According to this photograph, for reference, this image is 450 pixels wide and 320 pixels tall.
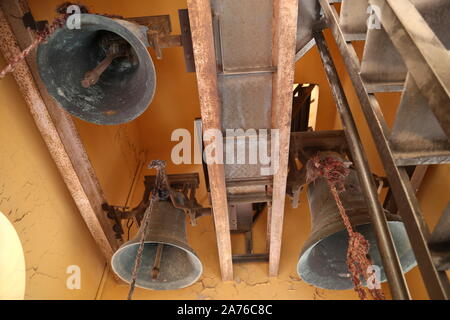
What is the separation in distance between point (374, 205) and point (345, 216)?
16 centimetres

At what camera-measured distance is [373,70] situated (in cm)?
136

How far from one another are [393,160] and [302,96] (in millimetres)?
3749

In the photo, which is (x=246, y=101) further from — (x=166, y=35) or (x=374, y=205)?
(x=374, y=205)

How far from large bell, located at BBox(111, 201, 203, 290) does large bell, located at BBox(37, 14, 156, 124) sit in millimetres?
808

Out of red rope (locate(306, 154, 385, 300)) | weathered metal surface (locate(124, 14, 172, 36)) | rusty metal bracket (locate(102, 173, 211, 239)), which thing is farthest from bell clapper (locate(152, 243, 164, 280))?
weathered metal surface (locate(124, 14, 172, 36))

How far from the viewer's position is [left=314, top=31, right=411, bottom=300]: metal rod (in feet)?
3.67

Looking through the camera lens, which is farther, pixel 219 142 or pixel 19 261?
pixel 19 261

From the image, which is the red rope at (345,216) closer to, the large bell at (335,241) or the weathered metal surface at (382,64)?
the large bell at (335,241)

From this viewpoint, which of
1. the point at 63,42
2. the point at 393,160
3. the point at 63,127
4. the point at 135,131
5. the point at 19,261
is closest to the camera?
the point at 393,160

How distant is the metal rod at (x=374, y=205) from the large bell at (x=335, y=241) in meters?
0.52

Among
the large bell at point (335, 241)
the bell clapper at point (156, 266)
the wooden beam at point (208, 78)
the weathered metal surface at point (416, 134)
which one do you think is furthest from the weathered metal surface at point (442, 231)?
the bell clapper at point (156, 266)
